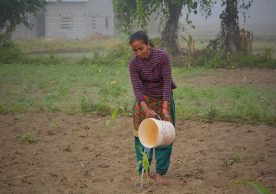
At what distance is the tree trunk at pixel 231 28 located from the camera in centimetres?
1884

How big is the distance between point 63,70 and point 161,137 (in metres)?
12.5

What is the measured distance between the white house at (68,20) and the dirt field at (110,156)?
108ft

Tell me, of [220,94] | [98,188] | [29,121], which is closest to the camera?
[98,188]

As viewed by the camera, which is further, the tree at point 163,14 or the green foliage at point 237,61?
the tree at point 163,14

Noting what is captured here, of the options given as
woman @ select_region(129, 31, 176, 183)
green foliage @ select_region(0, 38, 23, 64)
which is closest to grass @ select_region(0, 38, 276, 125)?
woman @ select_region(129, 31, 176, 183)

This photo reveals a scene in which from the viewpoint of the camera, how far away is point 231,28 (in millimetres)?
18969

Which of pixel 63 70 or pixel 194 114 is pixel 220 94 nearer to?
pixel 194 114

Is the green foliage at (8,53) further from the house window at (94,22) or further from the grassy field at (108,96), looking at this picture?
the house window at (94,22)

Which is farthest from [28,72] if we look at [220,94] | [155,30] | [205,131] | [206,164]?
[155,30]

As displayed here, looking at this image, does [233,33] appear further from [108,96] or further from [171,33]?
[108,96]

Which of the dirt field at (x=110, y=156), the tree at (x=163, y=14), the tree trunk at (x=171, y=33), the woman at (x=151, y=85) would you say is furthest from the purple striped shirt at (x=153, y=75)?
the tree trunk at (x=171, y=33)

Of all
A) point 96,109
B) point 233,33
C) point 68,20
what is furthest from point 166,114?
point 68,20

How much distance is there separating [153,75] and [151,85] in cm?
14

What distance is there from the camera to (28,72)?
1596 cm
